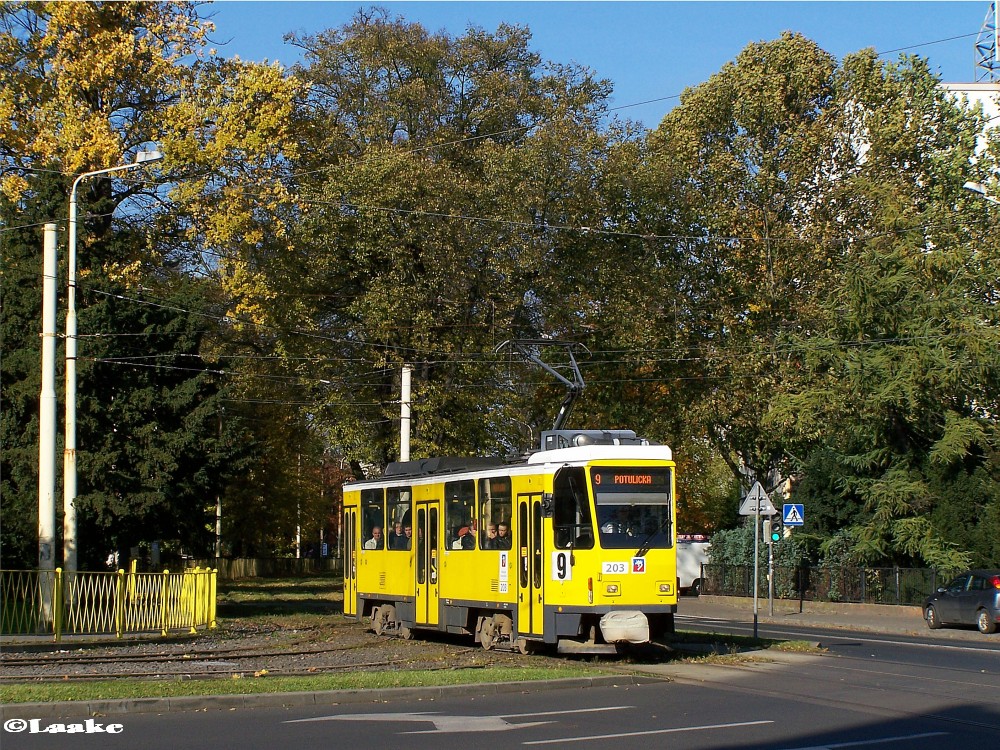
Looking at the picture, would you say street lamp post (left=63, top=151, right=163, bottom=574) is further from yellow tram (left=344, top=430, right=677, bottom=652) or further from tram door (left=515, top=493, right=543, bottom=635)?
tram door (left=515, top=493, right=543, bottom=635)

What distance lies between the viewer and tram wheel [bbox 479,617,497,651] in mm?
20688

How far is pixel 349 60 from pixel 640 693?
1134 inches

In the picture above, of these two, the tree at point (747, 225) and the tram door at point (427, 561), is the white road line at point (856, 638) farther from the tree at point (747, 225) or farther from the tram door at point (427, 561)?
the tree at point (747, 225)

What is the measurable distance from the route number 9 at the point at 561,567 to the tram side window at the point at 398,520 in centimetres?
549

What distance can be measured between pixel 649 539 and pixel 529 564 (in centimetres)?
190

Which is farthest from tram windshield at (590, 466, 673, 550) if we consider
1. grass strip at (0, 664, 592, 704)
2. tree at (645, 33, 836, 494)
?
tree at (645, 33, 836, 494)

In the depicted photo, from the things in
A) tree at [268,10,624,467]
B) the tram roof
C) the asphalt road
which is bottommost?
the asphalt road

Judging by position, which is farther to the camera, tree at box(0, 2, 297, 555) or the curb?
tree at box(0, 2, 297, 555)

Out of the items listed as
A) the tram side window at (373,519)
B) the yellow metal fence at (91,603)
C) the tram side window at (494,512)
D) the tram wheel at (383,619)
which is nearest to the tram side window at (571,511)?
the tram side window at (494,512)

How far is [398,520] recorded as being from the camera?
24.4 metres

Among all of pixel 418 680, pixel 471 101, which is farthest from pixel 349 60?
pixel 418 680

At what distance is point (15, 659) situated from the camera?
Result: 1909 centimetres

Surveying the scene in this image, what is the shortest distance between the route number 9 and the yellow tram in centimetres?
1

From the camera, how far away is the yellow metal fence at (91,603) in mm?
22703
